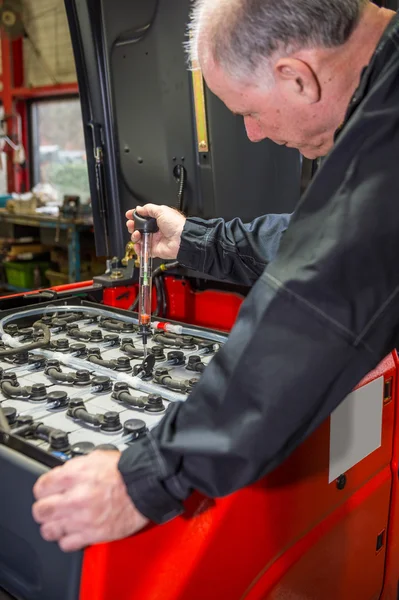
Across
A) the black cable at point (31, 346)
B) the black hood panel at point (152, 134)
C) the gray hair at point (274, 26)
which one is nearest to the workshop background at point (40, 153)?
the black hood panel at point (152, 134)

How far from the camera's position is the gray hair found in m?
0.83

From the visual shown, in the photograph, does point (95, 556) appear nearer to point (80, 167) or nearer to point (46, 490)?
point (46, 490)

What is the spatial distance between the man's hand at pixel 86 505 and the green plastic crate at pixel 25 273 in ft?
16.0

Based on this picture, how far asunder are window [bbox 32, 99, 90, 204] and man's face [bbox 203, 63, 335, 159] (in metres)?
5.36

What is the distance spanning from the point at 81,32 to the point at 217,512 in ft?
6.00

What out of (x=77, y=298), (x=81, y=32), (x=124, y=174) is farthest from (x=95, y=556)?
(x=81, y=32)

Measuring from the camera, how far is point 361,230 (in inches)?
30.0

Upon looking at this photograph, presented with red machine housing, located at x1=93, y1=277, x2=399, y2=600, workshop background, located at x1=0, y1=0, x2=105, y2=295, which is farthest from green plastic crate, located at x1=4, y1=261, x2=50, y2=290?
red machine housing, located at x1=93, y1=277, x2=399, y2=600

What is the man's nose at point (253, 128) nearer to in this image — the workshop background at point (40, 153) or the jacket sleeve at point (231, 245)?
the jacket sleeve at point (231, 245)

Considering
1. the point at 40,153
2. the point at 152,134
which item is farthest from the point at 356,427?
the point at 40,153

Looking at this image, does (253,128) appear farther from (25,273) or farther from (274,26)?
(25,273)

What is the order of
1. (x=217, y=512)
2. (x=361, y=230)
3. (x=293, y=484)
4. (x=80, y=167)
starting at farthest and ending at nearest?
(x=80, y=167)
(x=293, y=484)
(x=217, y=512)
(x=361, y=230)

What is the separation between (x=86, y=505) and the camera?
80 cm

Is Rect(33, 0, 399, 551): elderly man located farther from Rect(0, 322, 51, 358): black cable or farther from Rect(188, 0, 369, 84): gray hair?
Rect(0, 322, 51, 358): black cable
